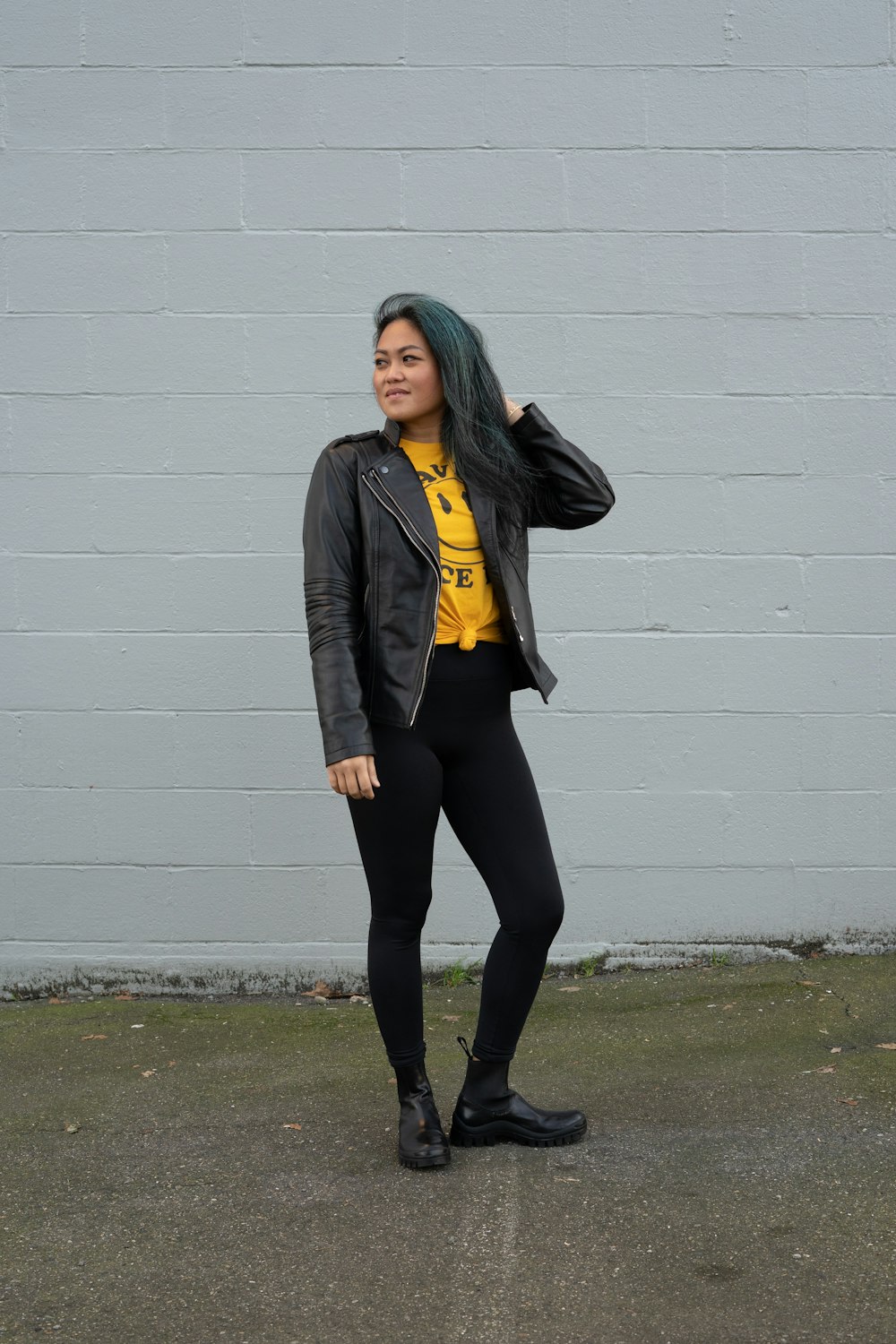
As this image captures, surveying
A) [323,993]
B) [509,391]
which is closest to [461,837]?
[323,993]

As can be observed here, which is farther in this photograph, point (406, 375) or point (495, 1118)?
point (495, 1118)

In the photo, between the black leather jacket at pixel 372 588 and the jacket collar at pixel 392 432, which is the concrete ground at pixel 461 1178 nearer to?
the black leather jacket at pixel 372 588

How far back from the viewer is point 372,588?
2.99m

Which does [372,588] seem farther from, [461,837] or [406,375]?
[461,837]

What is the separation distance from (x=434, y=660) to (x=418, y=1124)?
1090mm

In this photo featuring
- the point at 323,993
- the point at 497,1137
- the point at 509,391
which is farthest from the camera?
the point at 323,993

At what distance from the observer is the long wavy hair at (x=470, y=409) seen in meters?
3.04

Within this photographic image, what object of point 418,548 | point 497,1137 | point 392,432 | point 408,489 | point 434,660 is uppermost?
point 392,432

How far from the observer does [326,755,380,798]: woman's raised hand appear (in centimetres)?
288

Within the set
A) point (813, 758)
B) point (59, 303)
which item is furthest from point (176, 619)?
point (813, 758)

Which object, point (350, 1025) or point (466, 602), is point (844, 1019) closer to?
point (350, 1025)

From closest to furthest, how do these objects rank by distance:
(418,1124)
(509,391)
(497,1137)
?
(418,1124), (497,1137), (509,391)

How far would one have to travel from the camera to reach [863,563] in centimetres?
436

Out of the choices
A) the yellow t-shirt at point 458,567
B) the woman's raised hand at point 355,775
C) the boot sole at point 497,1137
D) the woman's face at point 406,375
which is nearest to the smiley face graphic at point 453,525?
the yellow t-shirt at point 458,567
